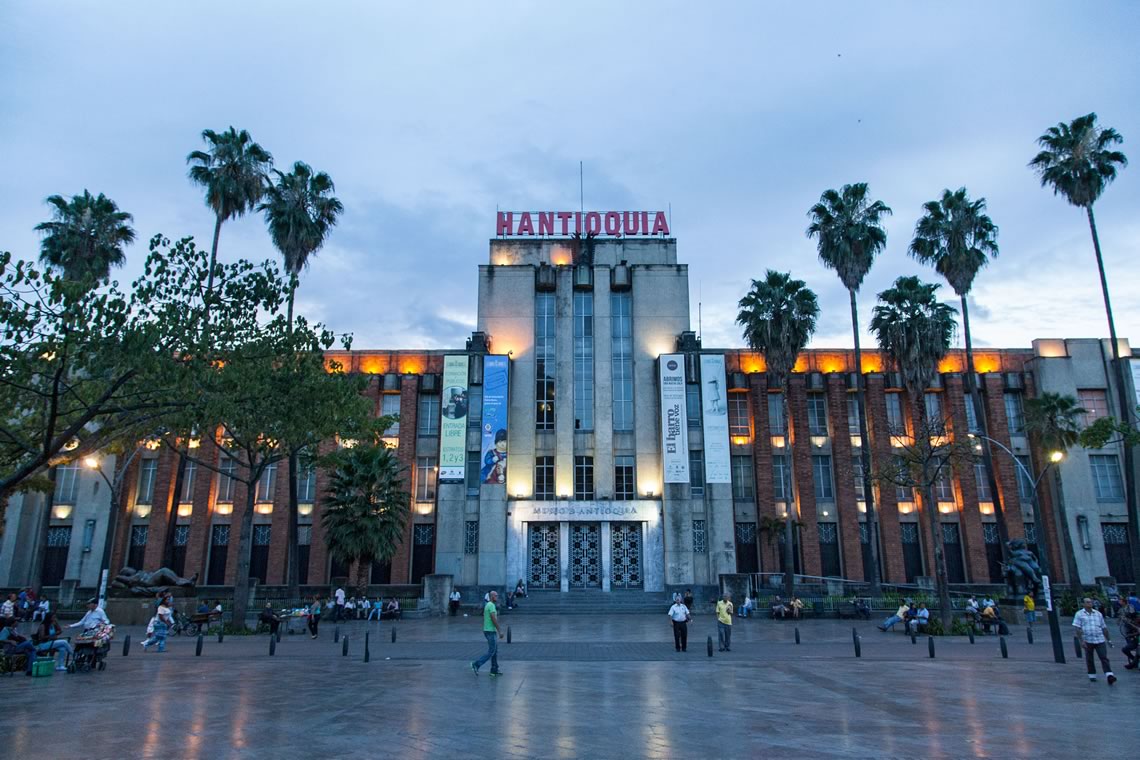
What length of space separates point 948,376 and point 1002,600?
17771mm

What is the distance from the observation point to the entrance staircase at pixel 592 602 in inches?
1511

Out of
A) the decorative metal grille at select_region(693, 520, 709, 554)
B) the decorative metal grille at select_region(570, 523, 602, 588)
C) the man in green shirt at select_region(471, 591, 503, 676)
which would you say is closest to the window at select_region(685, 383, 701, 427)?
the decorative metal grille at select_region(693, 520, 709, 554)

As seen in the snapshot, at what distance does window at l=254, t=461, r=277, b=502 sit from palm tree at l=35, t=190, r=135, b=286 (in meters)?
15.3

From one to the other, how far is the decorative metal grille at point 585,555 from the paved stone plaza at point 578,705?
785 inches

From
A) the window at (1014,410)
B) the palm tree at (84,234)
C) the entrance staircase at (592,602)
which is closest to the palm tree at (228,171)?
the palm tree at (84,234)

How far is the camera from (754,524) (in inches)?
1848

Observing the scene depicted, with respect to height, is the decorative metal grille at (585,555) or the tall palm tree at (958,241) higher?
the tall palm tree at (958,241)

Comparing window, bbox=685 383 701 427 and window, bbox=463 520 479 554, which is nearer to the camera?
window, bbox=463 520 479 554

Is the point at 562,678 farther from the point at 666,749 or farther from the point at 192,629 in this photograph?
the point at 192,629

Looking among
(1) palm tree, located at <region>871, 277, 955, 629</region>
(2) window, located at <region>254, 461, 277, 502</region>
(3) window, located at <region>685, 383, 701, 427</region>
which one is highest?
(1) palm tree, located at <region>871, 277, 955, 629</region>

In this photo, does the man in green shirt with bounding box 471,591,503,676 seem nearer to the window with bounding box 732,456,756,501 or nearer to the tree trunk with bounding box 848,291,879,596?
the tree trunk with bounding box 848,291,879,596

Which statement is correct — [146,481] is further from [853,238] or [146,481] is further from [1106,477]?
[1106,477]

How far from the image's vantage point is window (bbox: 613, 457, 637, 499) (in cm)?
4538

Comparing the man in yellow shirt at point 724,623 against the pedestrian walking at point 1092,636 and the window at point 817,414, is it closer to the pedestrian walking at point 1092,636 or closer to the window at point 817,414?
the pedestrian walking at point 1092,636
